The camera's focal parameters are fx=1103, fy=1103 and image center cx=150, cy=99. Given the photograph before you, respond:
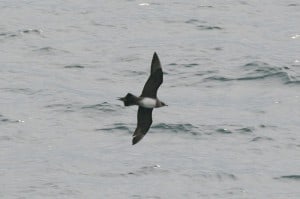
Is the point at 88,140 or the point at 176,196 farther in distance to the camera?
the point at 88,140

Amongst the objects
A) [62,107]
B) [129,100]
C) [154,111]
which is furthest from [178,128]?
[129,100]

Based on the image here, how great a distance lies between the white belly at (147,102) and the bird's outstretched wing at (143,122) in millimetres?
263

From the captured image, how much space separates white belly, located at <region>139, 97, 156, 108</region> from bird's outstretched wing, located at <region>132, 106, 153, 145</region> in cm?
26

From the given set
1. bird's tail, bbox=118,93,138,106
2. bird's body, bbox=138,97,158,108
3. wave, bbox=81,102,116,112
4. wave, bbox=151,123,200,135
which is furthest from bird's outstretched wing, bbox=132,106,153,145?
wave, bbox=81,102,116,112

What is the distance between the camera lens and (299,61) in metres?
31.7

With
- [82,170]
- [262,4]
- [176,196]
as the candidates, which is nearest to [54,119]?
[82,170]

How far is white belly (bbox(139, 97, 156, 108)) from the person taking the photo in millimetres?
19117

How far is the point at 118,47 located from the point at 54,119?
7831 millimetres

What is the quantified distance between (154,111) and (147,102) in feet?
25.3

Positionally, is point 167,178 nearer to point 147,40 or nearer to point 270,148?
point 270,148

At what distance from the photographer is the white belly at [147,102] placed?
19117 mm

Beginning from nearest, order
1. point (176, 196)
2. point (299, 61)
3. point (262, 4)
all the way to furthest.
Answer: point (176, 196) → point (299, 61) → point (262, 4)

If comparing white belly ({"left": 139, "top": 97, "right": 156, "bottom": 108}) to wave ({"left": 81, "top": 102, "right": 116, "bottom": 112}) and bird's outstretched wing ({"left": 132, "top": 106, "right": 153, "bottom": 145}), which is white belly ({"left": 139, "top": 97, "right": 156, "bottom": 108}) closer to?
bird's outstretched wing ({"left": 132, "top": 106, "right": 153, "bottom": 145})

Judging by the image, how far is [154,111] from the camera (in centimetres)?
2700
